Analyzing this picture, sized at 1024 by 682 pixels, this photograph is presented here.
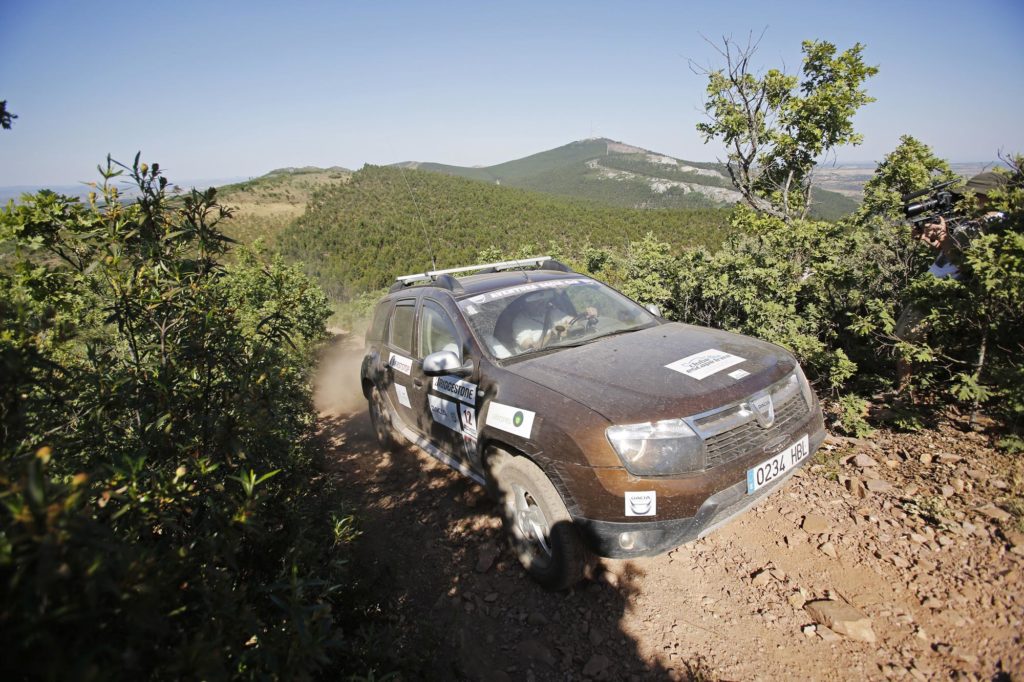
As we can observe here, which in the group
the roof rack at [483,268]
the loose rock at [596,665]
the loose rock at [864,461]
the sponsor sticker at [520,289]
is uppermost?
the roof rack at [483,268]

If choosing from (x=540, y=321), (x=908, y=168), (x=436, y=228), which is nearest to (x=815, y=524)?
(x=540, y=321)

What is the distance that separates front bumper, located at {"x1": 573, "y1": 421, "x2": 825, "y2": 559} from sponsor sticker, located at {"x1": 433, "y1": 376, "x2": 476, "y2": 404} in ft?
3.60

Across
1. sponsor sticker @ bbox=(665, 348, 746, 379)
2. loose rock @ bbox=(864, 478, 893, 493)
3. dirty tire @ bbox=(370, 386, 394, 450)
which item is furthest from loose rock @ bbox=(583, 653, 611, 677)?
dirty tire @ bbox=(370, 386, 394, 450)

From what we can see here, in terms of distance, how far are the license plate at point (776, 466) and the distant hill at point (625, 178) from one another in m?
40.0

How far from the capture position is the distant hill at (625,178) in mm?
57750

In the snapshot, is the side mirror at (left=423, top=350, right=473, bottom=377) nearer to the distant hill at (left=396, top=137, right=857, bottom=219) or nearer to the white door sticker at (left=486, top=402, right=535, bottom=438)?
the white door sticker at (left=486, top=402, right=535, bottom=438)

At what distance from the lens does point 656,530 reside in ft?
7.50

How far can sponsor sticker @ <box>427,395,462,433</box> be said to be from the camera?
10.7ft

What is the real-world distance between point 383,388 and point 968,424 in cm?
470

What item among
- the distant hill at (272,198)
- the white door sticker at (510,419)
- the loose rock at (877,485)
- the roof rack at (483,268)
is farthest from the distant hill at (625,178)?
the loose rock at (877,485)

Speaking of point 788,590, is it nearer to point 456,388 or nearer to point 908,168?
point 456,388

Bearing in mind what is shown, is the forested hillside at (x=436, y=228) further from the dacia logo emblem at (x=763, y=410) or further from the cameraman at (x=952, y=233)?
the dacia logo emblem at (x=763, y=410)

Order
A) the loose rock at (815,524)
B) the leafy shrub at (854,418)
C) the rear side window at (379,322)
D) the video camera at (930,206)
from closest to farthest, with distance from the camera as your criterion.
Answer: the loose rock at (815,524) → the leafy shrub at (854,418) → the video camera at (930,206) → the rear side window at (379,322)

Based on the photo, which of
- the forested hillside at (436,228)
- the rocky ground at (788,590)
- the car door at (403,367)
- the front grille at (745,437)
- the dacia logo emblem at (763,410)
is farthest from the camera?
the forested hillside at (436,228)
